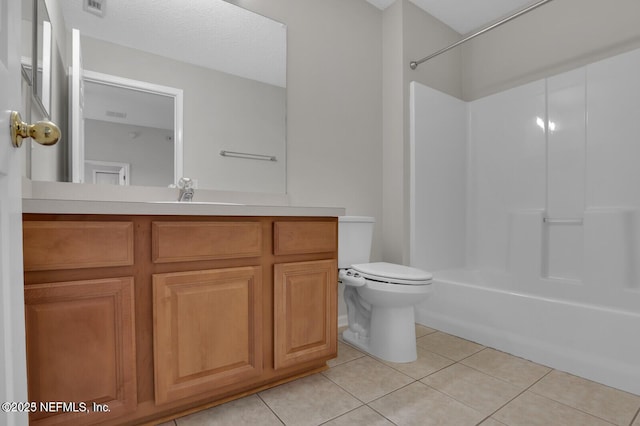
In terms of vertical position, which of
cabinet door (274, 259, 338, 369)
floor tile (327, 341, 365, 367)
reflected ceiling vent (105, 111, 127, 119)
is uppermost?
reflected ceiling vent (105, 111, 127, 119)

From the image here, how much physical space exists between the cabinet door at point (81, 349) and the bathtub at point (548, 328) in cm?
189

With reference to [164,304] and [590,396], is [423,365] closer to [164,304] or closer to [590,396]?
[590,396]

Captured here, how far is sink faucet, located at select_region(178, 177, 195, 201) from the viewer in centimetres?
164

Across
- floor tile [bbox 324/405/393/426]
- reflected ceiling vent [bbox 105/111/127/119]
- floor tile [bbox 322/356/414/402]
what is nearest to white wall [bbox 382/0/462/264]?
floor tile [bbox 322/356/414/402]

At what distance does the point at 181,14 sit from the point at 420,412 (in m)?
2.25

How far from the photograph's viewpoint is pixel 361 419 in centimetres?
126

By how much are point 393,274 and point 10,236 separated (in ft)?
4.95

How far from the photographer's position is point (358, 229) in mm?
2072

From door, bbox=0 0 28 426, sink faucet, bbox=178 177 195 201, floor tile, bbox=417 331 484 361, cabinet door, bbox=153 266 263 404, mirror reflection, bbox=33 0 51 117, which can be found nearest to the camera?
Result: door, bbox=0 0 28 426

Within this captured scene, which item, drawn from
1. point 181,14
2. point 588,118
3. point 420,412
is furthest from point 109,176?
point 588,118

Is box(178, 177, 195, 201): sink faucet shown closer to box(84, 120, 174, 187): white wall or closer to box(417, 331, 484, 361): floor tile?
box(84, 120, 174, 187): white wall

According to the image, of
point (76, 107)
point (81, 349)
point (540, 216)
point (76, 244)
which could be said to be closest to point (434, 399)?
point (81, 349)

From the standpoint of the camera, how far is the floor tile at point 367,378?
1468mm

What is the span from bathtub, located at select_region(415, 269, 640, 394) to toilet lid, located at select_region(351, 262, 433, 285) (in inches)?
22.2
